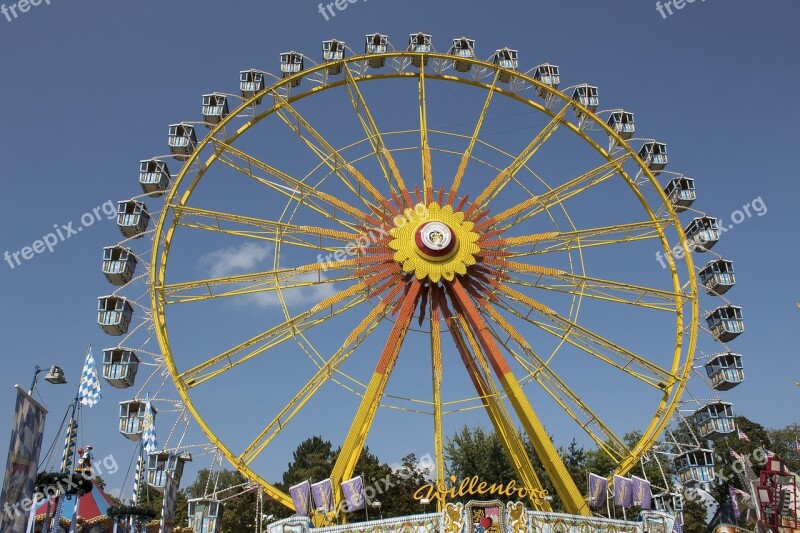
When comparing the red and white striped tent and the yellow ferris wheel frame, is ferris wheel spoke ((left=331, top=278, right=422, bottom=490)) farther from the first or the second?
the red and white striped tent

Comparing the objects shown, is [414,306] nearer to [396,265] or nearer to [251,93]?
[396,265]

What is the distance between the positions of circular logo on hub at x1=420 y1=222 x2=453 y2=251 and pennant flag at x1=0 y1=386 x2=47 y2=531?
1292cm

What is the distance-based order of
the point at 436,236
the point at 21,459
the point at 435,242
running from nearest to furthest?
the point at 21,459 → the point at 435,242 → the point at 436,236

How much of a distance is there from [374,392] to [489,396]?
3.64 meters

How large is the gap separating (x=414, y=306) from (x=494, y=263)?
3.14 metres

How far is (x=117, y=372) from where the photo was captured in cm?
2161

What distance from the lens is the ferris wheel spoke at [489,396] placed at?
21453mm

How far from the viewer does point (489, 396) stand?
70.5 ft

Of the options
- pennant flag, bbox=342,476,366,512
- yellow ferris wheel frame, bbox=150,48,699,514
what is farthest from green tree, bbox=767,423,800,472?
pennant flag, bbox=342,476,366,512

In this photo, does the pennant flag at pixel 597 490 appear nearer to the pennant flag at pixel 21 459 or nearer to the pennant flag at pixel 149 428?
the pennant flag at pixel 149 428

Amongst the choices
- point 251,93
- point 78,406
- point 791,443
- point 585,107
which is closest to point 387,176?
point 251,93

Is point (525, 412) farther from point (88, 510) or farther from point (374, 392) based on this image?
point (88, 510)

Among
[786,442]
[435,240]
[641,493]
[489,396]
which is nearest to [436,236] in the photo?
[435,240]

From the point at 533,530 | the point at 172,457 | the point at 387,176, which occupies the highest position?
the point at 387,176
